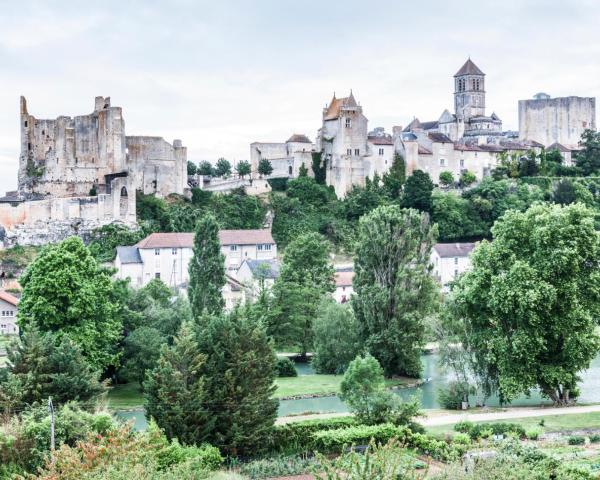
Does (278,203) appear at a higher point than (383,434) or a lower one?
higher

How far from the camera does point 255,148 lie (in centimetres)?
8131

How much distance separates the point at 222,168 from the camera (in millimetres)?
88625

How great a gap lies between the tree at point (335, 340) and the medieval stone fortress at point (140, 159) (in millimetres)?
26747

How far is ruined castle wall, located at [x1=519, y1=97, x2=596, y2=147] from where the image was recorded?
99.1 metres

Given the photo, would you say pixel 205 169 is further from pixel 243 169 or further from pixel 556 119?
pixel 556 119

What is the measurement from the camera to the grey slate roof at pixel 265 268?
6153 cm

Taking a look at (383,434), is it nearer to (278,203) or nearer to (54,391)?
(54,391)

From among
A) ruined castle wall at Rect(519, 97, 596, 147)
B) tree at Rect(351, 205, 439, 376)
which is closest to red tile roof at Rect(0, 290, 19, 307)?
tree at Rect(351, 205, 439, 376)

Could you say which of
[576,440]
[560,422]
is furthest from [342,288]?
[576,440]

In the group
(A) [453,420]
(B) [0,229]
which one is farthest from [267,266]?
(A) [453,420]

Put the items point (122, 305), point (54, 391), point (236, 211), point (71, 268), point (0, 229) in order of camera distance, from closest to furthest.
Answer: point (54, 391) < point (71, 268) < point (122, 305) < point (0, 229) < point (236, 211)

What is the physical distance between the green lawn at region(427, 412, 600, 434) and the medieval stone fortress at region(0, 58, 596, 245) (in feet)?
143

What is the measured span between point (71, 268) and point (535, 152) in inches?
2195

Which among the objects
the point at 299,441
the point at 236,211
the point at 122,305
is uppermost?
the point at 236,211
